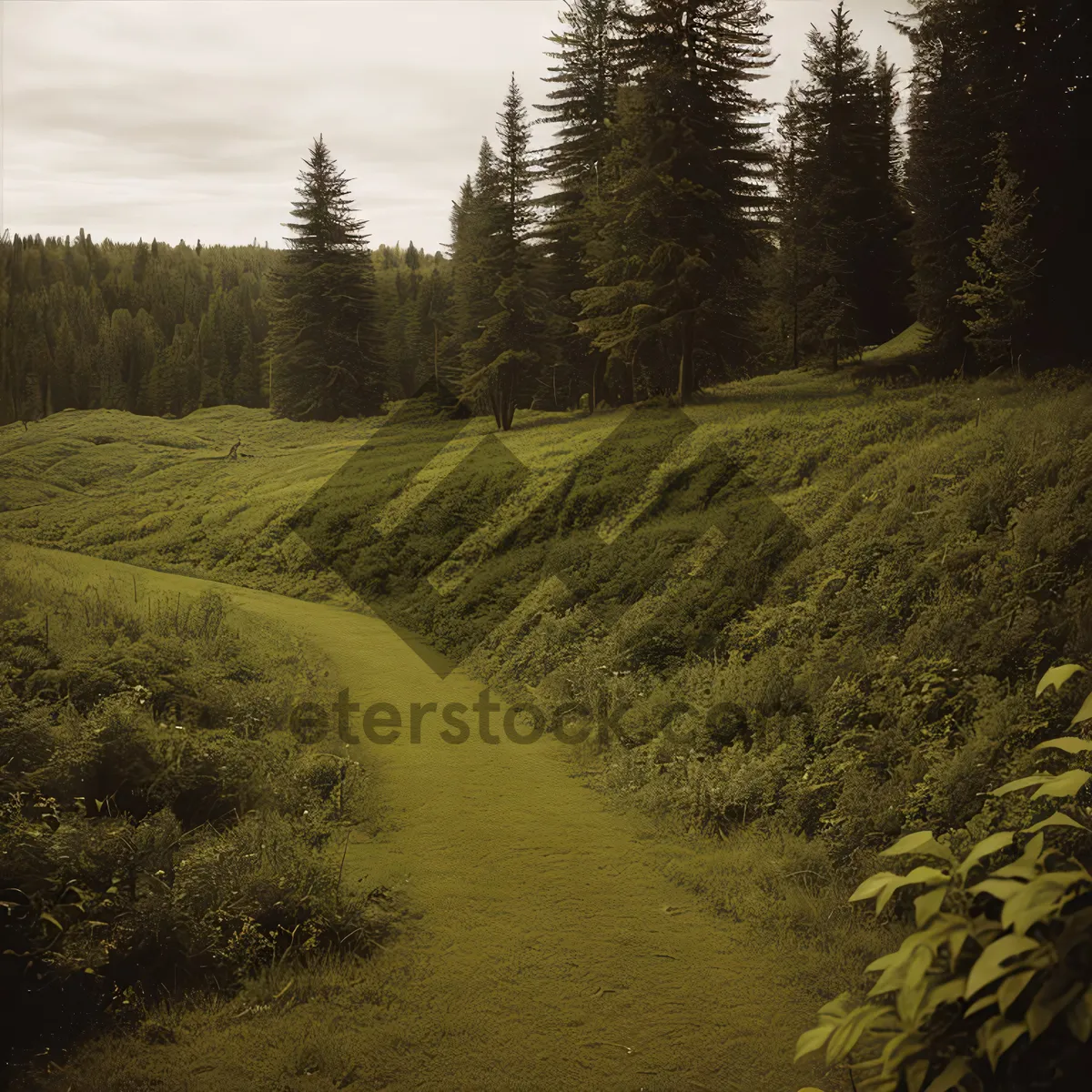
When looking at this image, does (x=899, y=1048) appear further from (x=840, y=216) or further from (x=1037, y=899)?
(x=840, y=216)

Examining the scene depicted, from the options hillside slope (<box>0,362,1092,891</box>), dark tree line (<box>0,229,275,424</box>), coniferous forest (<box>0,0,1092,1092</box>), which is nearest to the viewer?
coniferous forest (<box>0,0,1092,1092</box>)

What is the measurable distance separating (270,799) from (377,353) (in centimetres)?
4640

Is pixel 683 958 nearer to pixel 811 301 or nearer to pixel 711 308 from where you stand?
pixel 711 308

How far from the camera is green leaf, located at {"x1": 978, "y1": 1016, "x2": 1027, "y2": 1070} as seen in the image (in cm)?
160

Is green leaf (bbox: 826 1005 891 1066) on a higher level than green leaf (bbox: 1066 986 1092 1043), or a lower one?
lower

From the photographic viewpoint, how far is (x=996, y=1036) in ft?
5.30

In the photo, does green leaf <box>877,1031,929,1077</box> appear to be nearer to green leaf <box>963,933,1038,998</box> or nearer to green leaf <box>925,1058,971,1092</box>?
green leaf <box>925,1058,971,1092</box>

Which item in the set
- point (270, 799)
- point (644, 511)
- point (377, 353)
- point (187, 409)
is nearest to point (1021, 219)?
point (644, 511)

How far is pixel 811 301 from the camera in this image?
112 ft

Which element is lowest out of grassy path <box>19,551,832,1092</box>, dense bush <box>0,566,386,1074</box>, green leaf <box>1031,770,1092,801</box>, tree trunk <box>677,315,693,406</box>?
grassy path <box>19,551,832,1092</box>

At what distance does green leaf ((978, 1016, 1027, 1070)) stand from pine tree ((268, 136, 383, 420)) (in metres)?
50.4

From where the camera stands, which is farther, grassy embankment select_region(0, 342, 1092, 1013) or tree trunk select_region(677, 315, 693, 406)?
tree trunk select_region(677, 315, 693, 406)

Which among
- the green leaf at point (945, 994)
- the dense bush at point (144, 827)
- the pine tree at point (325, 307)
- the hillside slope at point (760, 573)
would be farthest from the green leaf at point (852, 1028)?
the pine tree at point (325, 307)

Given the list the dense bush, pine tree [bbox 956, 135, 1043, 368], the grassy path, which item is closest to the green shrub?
the grassy path
